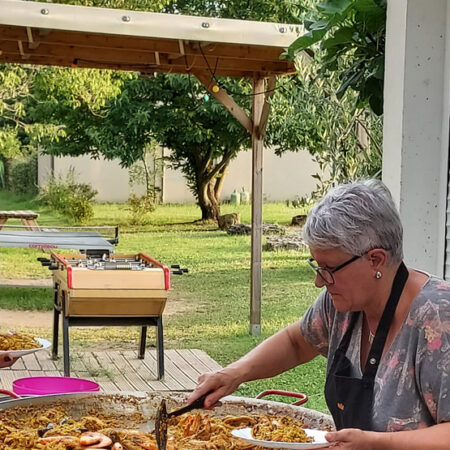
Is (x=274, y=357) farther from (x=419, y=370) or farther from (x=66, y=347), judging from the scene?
(x=66, y=347)

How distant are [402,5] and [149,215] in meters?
17.1

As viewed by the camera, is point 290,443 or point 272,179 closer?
point 290,443

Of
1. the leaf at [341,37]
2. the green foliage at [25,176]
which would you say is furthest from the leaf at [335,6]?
the green foliage at [25,176]

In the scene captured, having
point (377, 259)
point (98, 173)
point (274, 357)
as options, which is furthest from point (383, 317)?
point (98, 173)

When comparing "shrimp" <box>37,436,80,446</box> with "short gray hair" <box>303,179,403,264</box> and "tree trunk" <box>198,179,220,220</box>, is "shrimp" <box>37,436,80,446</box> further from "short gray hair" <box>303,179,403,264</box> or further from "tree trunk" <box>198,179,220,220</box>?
"tree trunk" <box>198,179,220,220</box>

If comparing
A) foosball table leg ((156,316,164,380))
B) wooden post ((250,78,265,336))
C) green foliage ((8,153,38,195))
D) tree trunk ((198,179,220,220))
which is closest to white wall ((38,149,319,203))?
green foliage ((8,153,38,195))

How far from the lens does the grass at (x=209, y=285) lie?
9.21 meters

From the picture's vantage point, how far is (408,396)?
6.70 feet

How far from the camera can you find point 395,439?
1.90 meters

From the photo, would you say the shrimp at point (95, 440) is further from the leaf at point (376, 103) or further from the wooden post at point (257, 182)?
the wooden post at point (257, 182)

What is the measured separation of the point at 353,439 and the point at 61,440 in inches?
33.4

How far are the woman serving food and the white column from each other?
42.2 inches

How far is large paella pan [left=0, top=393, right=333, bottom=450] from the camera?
2.32m

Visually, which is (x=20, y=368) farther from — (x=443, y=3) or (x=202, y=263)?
(x=202, y=263)
